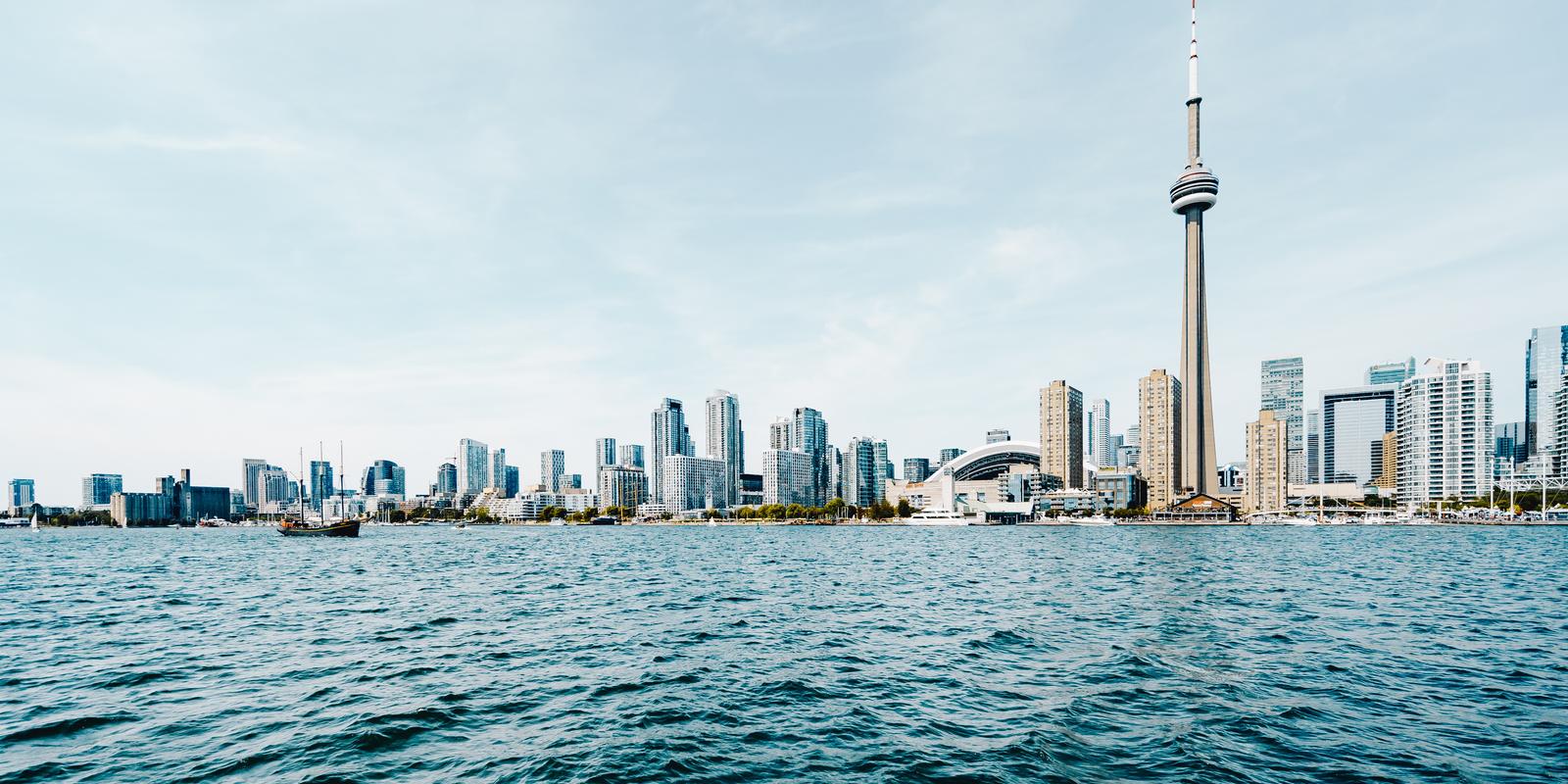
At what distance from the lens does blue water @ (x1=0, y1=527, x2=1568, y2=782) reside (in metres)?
19.4

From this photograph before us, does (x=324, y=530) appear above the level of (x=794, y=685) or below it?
below

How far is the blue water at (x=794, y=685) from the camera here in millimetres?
19391

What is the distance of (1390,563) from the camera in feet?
273

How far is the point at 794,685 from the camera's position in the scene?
2734 cm

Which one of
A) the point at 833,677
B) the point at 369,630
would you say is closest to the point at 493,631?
the point at 369,630

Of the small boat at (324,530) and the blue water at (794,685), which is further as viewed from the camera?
the small boat at (324,530)

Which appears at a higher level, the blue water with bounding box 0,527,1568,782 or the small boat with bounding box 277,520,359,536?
the blue water with bounding box 0,527,1568,782

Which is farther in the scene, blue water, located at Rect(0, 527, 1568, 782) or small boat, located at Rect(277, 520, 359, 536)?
small boat, located at Rect(277, 520, 359, 536)

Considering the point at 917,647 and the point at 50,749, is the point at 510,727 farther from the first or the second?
the point at 917,647

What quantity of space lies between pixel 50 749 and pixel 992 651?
33.4 metres

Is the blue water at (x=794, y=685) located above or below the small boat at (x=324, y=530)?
above

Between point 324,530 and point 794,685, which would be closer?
point 794,685

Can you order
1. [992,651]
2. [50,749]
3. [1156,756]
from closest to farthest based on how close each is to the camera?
[1156,756], [50,749], [992,651]

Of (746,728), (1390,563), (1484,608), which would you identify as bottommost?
(1390,563)
